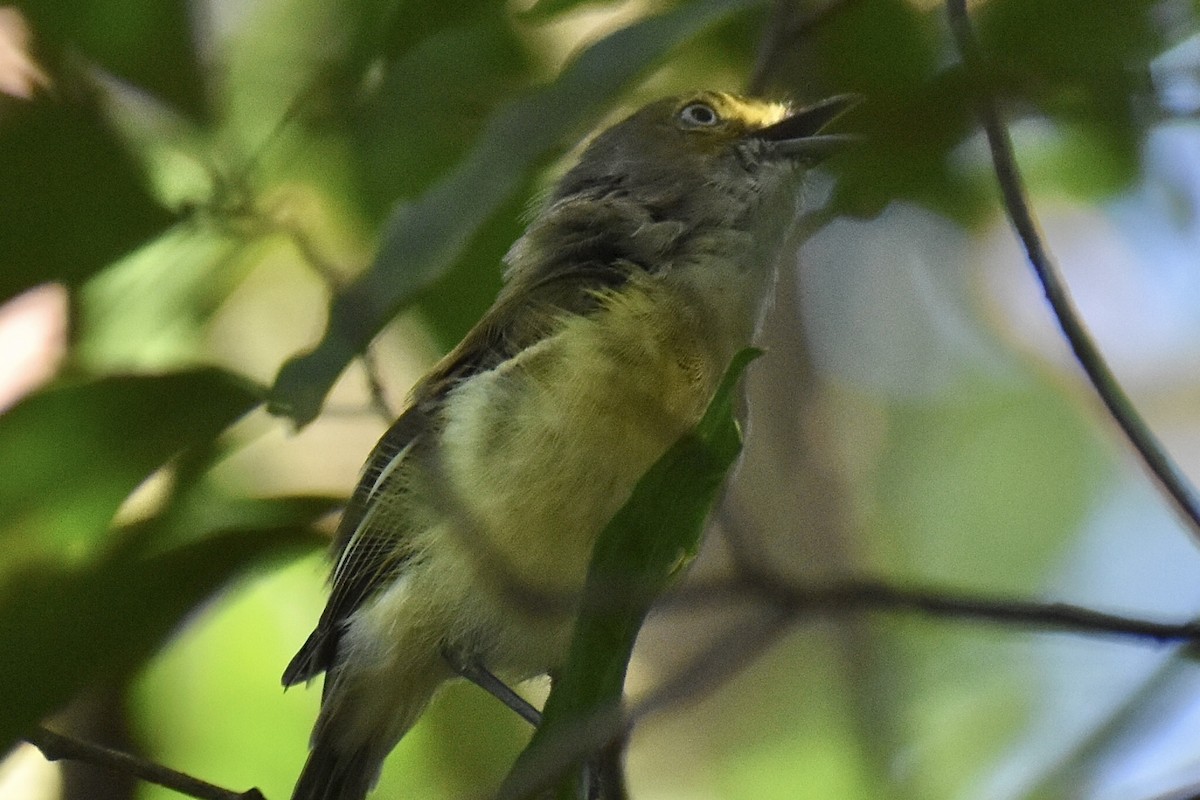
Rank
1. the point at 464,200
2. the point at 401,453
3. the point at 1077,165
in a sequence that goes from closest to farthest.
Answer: the point at 464,200, the point at 1077,165, the point at 401,453

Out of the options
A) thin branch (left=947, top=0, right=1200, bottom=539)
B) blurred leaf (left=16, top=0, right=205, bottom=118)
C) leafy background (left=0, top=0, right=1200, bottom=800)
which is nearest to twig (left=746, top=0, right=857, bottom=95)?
leafy background (left=0, top=0, right=1200, bottom=800)

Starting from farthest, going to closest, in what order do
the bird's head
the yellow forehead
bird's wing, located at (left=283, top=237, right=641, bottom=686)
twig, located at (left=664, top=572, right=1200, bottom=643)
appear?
the yellow forehead < the bird's head < bird's wing, located at (left=283, top=237, right=641, bottom=686) < twig, located at (left=664, top=572, right=1200, bottom=643)

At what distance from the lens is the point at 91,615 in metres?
2.41

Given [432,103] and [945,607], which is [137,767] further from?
[945,607]

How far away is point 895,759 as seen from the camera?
342 centimetres

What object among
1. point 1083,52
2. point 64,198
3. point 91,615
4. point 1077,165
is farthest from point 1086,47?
point 91,615

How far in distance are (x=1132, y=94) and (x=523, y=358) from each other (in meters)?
1.26

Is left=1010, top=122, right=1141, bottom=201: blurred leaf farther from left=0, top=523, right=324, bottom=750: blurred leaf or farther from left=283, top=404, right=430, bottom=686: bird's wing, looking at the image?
left=0, top=523, right=324, bottom=750: blurred leaf

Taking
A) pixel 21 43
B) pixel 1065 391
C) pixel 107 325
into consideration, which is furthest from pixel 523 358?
pixel 1065 391

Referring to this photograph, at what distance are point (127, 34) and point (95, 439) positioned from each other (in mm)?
666

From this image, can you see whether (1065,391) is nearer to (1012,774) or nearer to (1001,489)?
(1001,489)

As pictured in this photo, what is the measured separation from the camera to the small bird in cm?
269

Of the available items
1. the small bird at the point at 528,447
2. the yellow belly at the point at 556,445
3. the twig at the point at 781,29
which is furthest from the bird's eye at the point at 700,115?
the yellow belly at the point at 556,445

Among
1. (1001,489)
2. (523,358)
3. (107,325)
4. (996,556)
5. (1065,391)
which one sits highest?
(1065,391)
